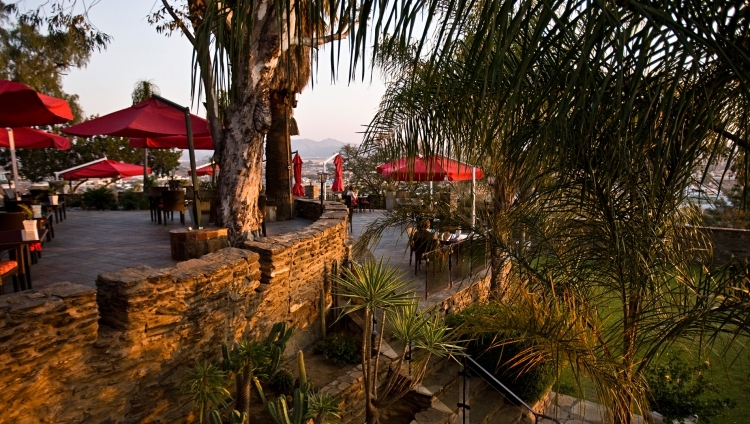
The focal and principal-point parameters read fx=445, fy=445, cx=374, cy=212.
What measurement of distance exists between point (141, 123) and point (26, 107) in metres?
1.33

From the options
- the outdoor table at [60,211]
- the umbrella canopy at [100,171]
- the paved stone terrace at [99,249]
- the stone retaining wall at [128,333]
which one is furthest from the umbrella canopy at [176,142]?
the stone retaining wall at [128,333]

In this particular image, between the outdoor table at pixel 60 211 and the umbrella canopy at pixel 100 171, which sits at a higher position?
the umbrella canopy at pixel 100 171

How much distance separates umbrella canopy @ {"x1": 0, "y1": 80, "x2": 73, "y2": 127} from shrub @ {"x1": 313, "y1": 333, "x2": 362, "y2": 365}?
477cm

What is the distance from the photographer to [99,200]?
14.4 meters

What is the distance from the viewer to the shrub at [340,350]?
5977 millimetres

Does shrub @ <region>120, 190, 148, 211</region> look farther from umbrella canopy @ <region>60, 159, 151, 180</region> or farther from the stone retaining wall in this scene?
the stone retaining wall

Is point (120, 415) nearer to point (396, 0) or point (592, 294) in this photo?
point (396, 0)

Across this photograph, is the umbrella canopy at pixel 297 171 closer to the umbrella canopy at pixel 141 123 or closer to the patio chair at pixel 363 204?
the patio chair at pixel 363 204

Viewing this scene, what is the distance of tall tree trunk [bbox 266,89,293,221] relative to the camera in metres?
10.8

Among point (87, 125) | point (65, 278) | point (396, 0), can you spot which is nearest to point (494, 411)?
point (65, 278)

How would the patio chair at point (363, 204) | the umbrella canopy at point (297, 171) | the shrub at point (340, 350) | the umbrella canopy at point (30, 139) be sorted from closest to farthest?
the shrub at point (340, 350) → the umbrella canopy at point (30, 139) → the umbrella canopy at point (297, 171) → the patio chair at point (363, 204)

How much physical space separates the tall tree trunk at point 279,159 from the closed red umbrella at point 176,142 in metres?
1.54

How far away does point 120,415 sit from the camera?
3.68 m

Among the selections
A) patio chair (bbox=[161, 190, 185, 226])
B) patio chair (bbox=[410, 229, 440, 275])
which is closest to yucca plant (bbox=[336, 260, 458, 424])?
patio chair (bbox=[410, 229, 440, 275])
